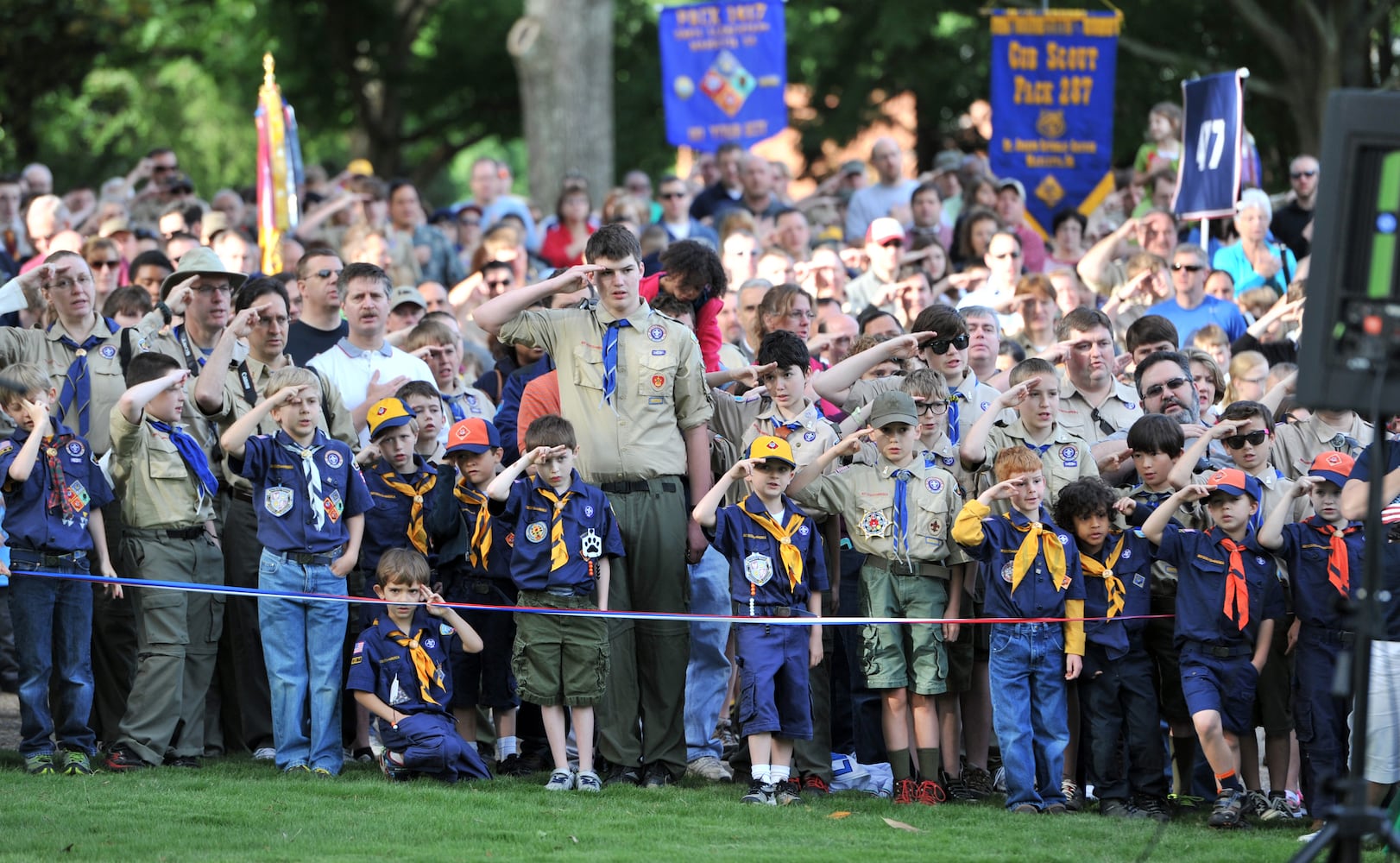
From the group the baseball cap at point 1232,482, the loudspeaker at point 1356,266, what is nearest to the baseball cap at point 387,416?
the baseball cap at point 1232,482

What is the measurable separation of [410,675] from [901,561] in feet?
8.09

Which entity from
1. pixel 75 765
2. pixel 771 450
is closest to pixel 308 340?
pixel 75 765

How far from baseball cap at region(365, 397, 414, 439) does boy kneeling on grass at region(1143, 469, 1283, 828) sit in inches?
149

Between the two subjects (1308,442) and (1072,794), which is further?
(1308,442)

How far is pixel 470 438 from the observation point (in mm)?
9500

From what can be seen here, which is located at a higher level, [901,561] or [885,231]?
[885,231]

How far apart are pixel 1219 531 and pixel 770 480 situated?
2.14 m

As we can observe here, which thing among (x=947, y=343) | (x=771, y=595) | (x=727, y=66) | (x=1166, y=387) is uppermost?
(x=727, y=66)

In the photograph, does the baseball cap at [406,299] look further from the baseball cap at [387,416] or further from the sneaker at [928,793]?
the sneaker at [928,793]

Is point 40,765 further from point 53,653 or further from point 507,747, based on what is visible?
point 507,747

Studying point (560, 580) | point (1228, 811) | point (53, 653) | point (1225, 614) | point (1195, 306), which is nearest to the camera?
point (1228, 811)

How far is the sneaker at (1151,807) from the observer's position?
888cm

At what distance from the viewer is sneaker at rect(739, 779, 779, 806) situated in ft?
28.8

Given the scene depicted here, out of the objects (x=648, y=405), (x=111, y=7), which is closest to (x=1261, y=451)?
(x=648, y=405)
